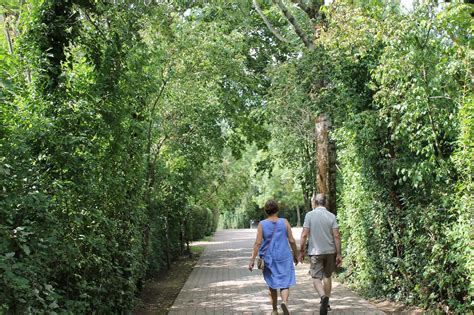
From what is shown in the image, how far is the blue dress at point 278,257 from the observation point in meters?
7.38

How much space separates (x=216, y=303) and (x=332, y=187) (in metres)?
5.07

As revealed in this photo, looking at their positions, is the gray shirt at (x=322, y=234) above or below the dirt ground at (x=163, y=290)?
above

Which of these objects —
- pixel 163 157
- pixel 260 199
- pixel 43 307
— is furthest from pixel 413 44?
pixel 260 199

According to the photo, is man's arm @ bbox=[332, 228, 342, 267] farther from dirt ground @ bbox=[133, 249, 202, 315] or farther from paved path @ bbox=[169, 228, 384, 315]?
dirt ground @ bbox=[133, 249, 202, 315]

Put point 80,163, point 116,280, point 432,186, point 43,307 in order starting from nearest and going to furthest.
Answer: point 43,307 < point 80,163 < point 116,280 < point 432,186

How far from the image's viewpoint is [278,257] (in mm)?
7406

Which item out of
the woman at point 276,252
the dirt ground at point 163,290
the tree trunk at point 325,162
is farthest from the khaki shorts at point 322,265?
the tree trunk at point 325,162

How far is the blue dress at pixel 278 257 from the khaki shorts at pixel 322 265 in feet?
1.87

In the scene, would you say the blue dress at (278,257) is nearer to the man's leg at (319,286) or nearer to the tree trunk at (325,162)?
the man's leg at (319,286)

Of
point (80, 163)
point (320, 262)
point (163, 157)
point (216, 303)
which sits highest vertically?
point (163, 157)

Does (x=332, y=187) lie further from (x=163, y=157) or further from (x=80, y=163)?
(x=80, y=163)

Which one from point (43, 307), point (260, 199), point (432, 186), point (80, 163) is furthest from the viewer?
point (260, 199)

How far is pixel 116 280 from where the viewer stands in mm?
7188

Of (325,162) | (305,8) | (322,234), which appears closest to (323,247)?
(322,234)
